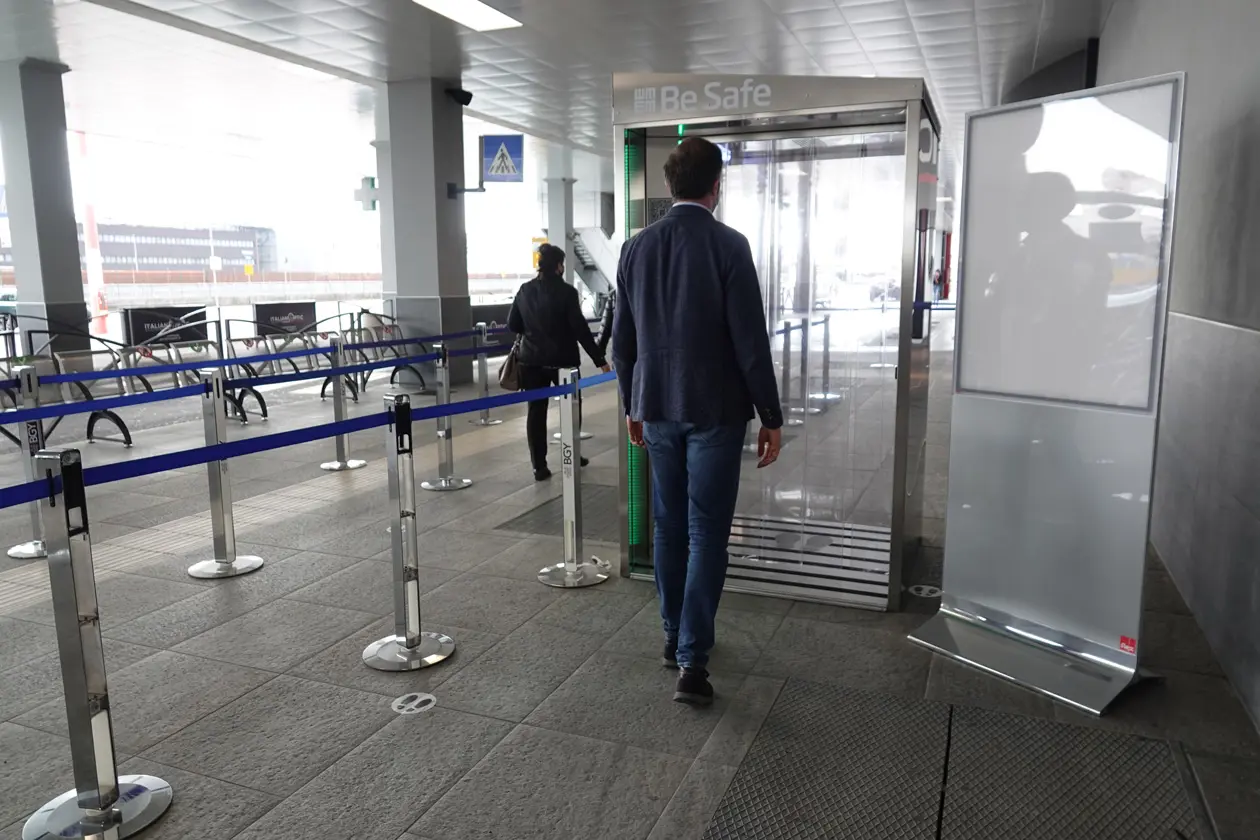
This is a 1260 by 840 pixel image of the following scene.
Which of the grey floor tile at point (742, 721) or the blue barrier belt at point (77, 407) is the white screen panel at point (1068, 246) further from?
the blue barrier belt at point (77, 407)

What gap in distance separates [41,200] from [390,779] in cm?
1075

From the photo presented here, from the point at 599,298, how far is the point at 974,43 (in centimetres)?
1456

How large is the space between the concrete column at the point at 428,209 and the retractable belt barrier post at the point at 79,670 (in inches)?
385

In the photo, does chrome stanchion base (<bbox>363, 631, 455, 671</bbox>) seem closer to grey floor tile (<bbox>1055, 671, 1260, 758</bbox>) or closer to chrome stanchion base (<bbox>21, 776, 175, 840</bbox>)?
chrome stanchion base (<bbox>21, 776, 175, 840</bbox>)

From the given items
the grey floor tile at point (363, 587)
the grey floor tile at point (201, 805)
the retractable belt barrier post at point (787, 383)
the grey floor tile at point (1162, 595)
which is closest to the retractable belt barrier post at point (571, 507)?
the grey floor tile at point (363, 587)

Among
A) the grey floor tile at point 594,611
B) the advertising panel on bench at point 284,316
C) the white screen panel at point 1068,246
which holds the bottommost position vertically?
the grey floor tile at point 594,611

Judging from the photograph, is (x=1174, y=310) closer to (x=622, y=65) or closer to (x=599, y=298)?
(x=622, y=65)

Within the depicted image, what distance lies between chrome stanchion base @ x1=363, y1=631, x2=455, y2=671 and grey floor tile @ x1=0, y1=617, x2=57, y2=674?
1369mm

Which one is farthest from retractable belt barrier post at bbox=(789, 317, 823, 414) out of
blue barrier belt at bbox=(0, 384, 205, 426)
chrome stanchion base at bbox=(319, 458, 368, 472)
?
chrome stanchion base at bbox=(319, 458, 368, 472)

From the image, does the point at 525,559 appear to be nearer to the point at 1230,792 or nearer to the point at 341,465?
the point at 341,465

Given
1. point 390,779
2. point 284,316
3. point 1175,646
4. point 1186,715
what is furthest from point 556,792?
point 284,316

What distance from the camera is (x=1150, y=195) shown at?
3061 mm

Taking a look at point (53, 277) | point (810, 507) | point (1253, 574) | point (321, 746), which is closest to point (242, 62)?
point (53, 277)

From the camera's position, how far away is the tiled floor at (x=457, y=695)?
2539 mm
